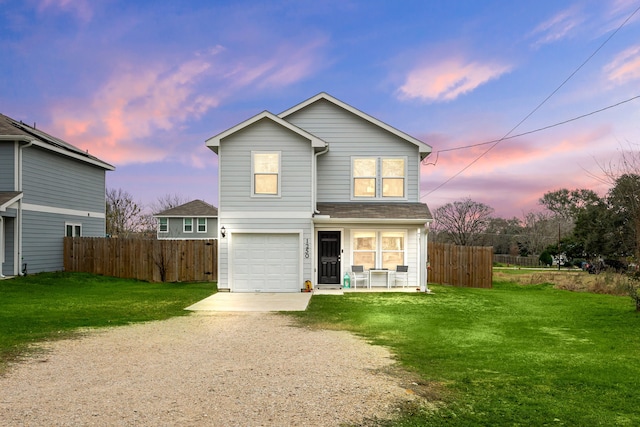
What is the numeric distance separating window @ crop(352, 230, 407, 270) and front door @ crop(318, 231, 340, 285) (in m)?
0.69

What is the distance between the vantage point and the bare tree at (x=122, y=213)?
153 feet

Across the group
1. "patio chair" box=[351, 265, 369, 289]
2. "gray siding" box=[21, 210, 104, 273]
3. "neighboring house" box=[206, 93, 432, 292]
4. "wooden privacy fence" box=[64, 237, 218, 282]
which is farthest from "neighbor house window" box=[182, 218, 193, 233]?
"patio chair" box=[351, 265, 369, 289]

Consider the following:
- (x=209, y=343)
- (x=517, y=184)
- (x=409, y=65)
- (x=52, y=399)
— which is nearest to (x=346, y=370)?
(x=209, y=343)

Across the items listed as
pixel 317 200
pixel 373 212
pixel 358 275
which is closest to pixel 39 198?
pixel 317 200

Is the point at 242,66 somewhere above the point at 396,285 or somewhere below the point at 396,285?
above

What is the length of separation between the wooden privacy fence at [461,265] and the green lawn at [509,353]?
5.21m

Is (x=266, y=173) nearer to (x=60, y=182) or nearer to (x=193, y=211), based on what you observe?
(x=60, y=182)

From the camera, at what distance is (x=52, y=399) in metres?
5.20

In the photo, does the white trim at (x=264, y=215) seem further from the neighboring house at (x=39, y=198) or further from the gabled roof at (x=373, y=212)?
the neighboring house at (x=39, y=198)

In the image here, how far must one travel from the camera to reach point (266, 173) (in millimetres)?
16766

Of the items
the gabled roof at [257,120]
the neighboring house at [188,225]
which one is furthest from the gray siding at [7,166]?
the neighboring house at [188,225]

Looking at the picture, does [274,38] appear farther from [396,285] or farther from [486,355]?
[486,355]

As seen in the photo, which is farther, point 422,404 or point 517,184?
point 517,184

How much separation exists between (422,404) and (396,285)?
514 inches
